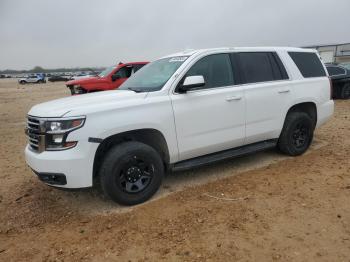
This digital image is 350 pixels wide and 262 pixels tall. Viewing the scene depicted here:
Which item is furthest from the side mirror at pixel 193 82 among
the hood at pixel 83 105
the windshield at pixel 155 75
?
the hood at pixel 83 105

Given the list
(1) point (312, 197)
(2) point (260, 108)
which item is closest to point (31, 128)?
(2) point (260, 108)

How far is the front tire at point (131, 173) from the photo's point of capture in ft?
12.4

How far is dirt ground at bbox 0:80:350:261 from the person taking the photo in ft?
10.0

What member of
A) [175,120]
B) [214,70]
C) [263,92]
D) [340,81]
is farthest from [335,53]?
[175,120]

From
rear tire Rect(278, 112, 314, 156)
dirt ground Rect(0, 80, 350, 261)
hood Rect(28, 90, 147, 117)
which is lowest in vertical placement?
dirt ground Rect(0, 80, 350, 261)

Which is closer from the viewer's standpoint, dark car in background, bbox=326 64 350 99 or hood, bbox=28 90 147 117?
hood, bbox=28 90 147 117

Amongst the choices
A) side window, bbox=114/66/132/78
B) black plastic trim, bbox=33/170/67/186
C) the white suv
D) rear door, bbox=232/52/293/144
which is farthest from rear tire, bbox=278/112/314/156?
side window, bbox=114/66/132/78

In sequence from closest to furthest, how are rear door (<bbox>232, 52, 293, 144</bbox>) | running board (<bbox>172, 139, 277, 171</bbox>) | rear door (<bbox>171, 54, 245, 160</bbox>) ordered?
1. rear door (<bbox>171, 54, 245, 160</bbox>)
2. running board (<bbox>172, 139, 277, 171</bbox>)
3. rear door (<bbox>232, 52, 293, 144</bbox>)

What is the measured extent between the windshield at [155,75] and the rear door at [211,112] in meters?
0.25

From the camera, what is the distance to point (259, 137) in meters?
5.12

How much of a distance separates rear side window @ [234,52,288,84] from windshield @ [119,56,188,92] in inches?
38.5

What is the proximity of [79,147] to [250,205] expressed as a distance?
2.08 metres

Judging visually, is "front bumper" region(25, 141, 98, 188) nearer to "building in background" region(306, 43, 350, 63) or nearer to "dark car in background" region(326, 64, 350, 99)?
"dark car in background" region(326, 64, 350, 99)

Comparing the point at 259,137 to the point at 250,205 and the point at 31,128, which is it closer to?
the point at 250,205
